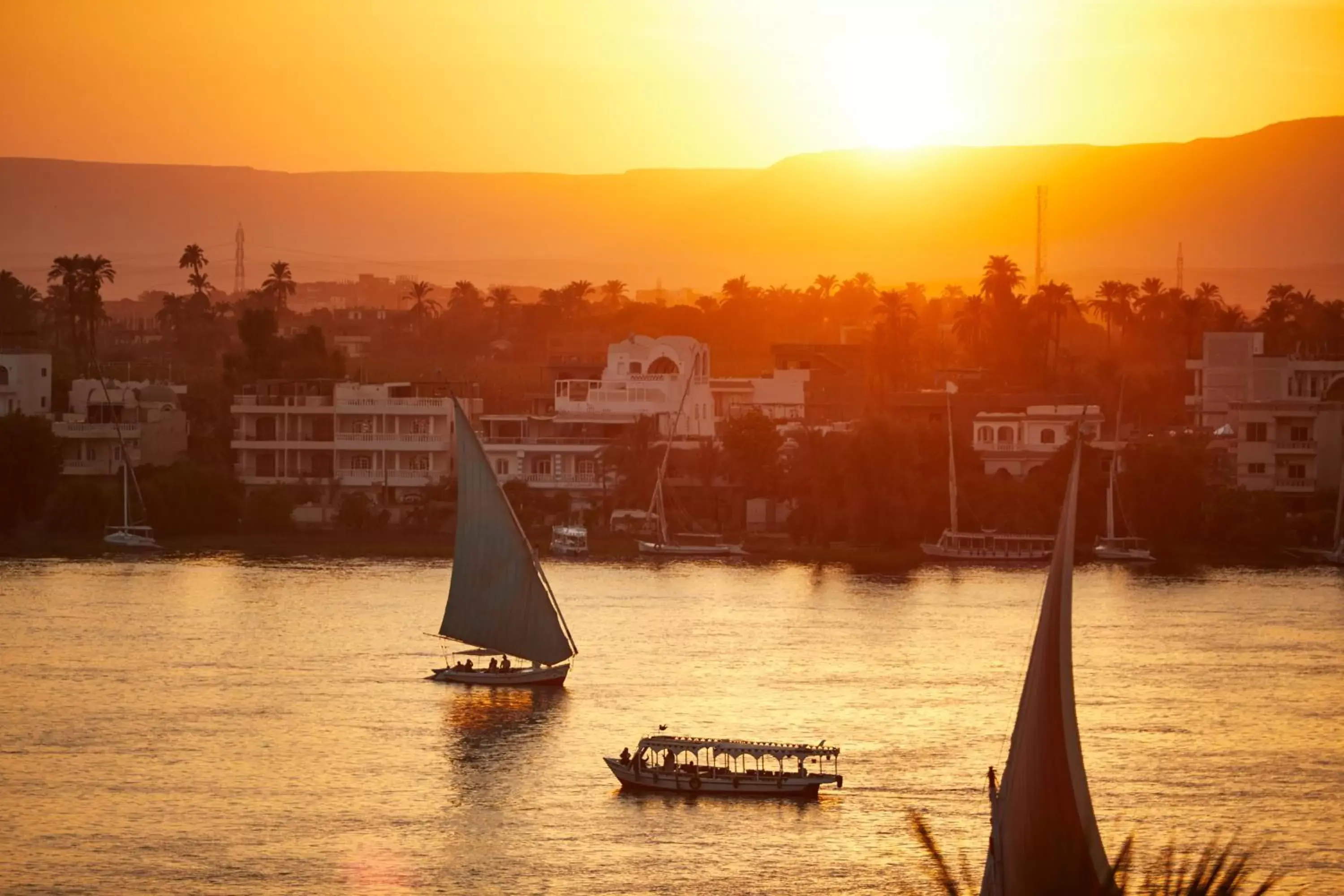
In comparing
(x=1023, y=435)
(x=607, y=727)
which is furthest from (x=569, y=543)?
(x=607, y=727)

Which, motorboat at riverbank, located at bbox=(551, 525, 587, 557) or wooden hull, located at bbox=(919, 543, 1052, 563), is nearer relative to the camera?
motorboat at riverbank, located at bbox=(551, 525, 587, 557)

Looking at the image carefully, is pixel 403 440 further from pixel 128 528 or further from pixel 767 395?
pixel 767 395

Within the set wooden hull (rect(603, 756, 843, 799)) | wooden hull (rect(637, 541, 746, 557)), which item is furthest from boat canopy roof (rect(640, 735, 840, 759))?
wooden hull (rect(637, 541, 746, 557))

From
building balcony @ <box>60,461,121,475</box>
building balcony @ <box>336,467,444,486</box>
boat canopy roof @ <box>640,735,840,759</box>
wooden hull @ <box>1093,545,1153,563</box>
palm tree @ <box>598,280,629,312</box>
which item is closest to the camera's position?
boat canopy roof @ <box>640,735,840,759</box>

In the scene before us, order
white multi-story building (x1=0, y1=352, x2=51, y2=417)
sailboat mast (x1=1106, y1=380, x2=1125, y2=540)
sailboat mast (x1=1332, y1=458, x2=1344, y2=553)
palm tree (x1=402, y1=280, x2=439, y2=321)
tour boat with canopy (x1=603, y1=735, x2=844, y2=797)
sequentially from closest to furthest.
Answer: tour boat with canopy (x1=603, y1=735, x2=844, y2=797), sailboat mast (x1=1332, y1=458, x2=1344, y2=553), sailboat mast (x1=1106, y1=380, x2=1125, y2=540), white multi-story building (x1=0, y1=352, x2=51, y2=417), palm tree (x1=402, y1=280, x2=439, y2=321)

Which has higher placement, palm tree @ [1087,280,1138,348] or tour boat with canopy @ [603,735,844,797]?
A: palm tree @ [1087,280,1138,348]

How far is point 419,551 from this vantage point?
8631cm

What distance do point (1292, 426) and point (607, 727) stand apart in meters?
51.2

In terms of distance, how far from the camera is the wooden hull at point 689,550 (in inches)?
3388

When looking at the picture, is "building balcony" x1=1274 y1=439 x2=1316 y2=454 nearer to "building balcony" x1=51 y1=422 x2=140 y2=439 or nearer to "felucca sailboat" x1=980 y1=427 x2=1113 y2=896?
"building balcony" x1=51 y1=422 x2=140 y2=439

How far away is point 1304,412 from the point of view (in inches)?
3671

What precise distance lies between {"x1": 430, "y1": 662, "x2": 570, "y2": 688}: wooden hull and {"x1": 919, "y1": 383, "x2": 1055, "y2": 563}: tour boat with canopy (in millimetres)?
32670

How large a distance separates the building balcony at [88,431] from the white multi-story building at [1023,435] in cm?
3486

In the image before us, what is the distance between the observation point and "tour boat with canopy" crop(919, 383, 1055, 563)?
285ft
